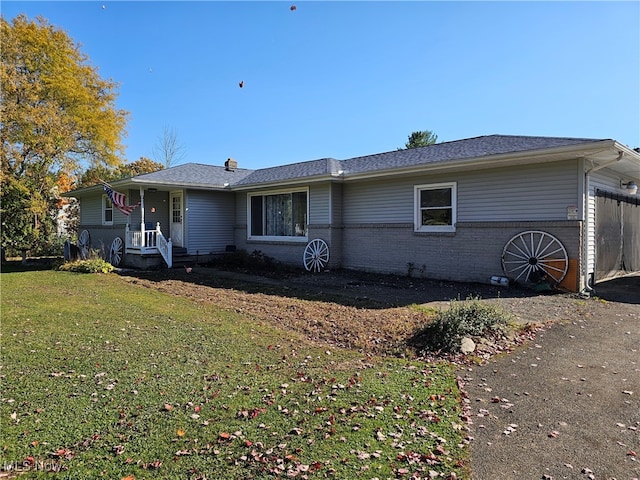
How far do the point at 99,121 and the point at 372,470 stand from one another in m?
20.6

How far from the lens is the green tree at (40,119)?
1431 cm

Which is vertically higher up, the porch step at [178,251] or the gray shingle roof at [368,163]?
the gray shingle roof at [368,163]

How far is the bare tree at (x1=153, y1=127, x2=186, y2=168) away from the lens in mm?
33719

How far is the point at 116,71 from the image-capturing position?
63.3 feet

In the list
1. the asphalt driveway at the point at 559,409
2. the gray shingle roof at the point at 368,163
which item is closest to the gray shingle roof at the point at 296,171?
the gray shingle roof at the point at 368,163

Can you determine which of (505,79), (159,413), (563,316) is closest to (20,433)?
(159,413)

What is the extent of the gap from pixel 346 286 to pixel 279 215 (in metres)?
5.56

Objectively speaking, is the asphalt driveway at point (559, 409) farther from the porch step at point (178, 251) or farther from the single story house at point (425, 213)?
the porch step at point (178, 251)

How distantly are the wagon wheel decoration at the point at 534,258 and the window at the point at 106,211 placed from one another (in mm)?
15586

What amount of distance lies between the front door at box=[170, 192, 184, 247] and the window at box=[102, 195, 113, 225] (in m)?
3.32

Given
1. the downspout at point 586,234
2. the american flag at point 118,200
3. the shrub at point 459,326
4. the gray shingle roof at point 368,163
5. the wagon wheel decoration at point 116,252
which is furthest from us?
the wagon wheel decoration at point 116,252

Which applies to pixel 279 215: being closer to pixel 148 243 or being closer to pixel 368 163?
pixel 368 163

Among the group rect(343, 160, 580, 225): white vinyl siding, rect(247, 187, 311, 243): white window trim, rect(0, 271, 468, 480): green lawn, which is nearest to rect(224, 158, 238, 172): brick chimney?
rect(247, 187, 311, 243): white window trim

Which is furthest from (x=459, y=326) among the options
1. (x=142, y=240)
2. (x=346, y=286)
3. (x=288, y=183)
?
(x=142, y=240)
